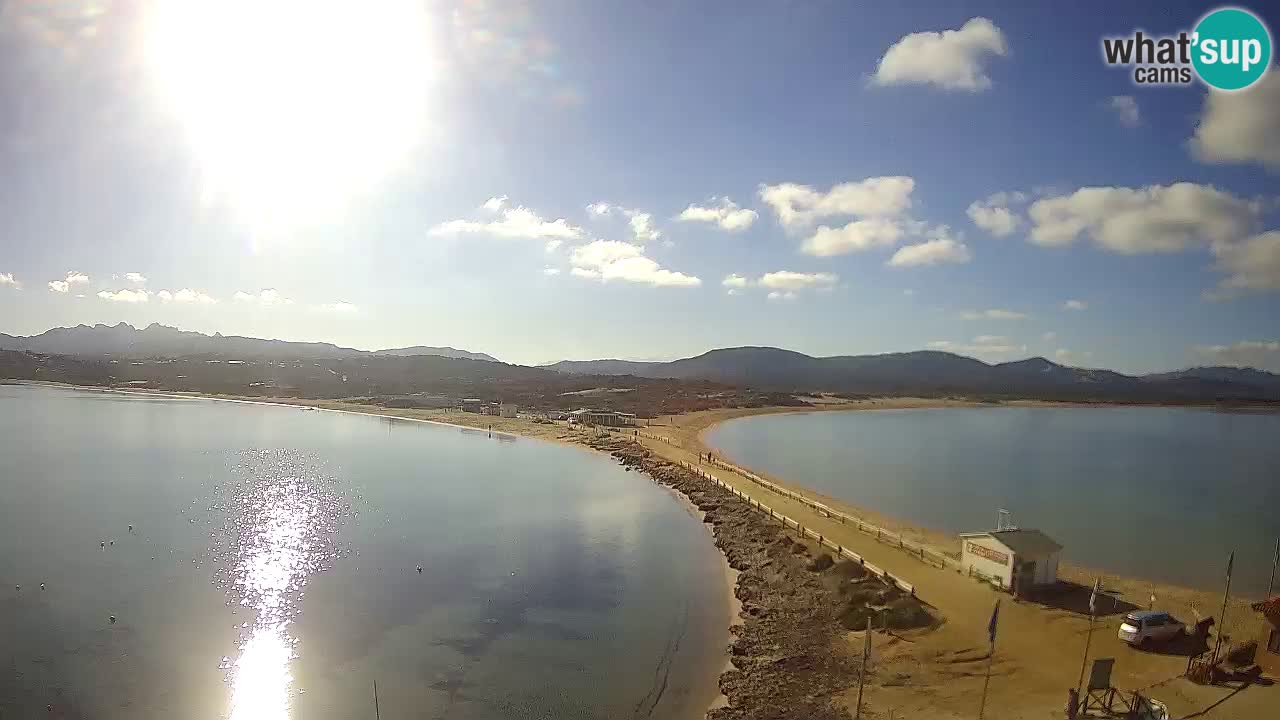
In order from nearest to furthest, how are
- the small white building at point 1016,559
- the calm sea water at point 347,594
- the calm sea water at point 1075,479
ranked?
the calm sea water at point 347,594, the small white building at point 1016,559, the calm sea water at point 1075,479

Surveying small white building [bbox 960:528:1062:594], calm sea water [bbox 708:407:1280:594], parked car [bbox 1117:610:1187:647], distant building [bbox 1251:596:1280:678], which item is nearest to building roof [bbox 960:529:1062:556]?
small white building [bbox 960:528:1062:594]

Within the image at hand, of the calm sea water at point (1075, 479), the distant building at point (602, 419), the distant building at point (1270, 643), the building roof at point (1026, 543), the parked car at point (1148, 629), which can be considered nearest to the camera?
the distant building at point (1270, 643)

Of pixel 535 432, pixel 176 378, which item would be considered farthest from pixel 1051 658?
pixel 176 378

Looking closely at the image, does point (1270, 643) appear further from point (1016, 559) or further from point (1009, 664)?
point (1016, 559)

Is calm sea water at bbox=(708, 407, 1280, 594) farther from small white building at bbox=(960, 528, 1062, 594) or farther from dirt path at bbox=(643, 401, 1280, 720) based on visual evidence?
dirt path at bbox=(643, 401, 1280, 720)

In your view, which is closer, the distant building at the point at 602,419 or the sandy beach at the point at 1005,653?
the sandy beach at the point at 1005,653

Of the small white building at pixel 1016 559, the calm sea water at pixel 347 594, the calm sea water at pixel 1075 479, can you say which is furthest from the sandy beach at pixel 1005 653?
the calm sea water at pixel 1075 479

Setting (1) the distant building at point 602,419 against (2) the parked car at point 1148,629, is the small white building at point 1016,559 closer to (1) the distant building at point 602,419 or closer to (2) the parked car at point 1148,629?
(2) the parked car at point 1148,629

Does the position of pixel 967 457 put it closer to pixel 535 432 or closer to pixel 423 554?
pixel 535 432

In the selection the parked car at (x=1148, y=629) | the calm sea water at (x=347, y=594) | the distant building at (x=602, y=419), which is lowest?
the calm sea water at (x=347, y=594)

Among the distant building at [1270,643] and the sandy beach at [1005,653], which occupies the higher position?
the distant building at [1270,643]
